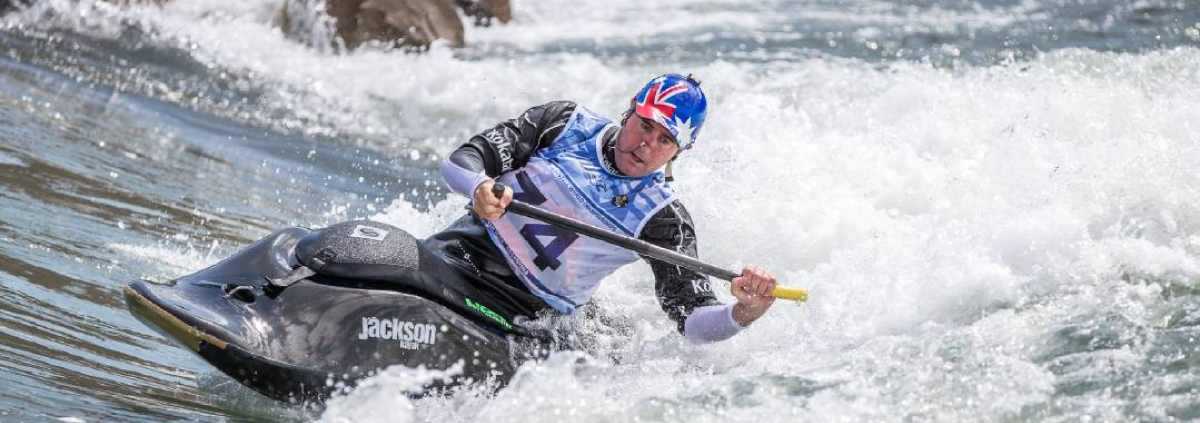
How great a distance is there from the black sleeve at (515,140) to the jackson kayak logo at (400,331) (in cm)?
57

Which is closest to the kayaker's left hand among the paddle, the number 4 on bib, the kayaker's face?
the paddle

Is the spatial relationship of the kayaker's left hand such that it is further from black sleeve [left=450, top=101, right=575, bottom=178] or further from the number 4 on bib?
black sleeve [left=450, top=101, right=575, bottom=178]

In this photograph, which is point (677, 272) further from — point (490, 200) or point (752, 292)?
point (490, 200)

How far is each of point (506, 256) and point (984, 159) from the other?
3871 millimetres

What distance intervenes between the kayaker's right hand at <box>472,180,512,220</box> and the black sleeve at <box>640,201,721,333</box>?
2.01ft

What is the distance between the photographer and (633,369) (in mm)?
4992

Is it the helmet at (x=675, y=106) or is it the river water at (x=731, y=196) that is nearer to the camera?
the river water at (x=731, y=196)

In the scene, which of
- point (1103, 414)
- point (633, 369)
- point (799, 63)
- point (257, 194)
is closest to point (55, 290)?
point (633, 369)

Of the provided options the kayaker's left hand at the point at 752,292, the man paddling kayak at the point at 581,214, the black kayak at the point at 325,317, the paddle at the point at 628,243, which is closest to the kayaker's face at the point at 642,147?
the man paddling kayak at the point at 581,214

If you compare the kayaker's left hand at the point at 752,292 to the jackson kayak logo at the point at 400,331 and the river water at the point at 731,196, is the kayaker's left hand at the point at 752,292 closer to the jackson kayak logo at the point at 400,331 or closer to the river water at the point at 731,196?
the river water at the point at 731,196

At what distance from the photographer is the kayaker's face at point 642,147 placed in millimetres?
4781

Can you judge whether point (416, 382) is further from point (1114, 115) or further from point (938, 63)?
point (938, 63)

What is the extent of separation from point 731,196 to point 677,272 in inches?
107

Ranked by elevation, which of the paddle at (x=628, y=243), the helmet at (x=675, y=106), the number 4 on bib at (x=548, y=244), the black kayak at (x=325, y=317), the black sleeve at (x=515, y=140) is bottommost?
the black kayak at (x=325, y=317)
